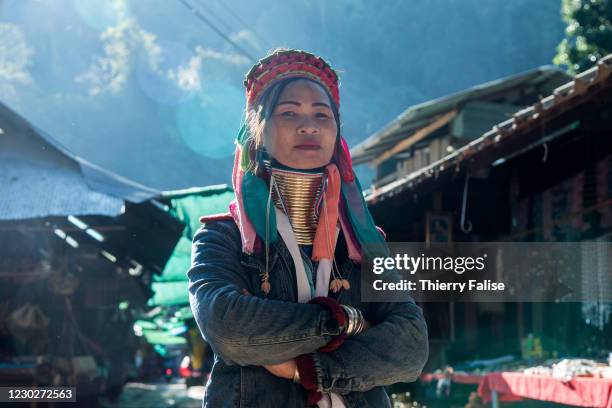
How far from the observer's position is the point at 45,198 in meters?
7.94

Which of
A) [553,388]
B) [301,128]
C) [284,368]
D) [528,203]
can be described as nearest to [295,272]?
[284,368]

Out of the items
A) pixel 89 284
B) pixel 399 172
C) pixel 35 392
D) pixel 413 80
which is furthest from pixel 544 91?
pixel 413 80

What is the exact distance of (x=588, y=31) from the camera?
1582 centimetres

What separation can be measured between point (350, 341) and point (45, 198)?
699cm

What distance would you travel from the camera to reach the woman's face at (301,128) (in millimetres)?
2096

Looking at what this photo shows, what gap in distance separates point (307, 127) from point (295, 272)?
1.54ft

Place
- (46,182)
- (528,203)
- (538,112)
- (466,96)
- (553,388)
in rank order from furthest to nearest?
(466,96), (528,203), (46,182), (538,112), (553,388)

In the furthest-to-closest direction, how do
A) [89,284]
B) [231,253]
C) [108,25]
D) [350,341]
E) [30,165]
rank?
1. [108,25]
2. [89,284]
3. [30,165]
4. [231,253]
5. [350,341]

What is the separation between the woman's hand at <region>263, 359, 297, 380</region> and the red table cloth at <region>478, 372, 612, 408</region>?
374cm

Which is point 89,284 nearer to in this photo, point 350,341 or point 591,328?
point 591,328

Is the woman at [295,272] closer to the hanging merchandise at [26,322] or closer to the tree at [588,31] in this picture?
the hanging merchandise at [26,322]

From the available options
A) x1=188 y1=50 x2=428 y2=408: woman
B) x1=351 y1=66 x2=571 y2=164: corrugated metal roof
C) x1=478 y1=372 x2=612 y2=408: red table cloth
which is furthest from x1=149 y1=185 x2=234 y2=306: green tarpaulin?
x1=351 y1=66 x2=571 y2=164: corrugated metal roof

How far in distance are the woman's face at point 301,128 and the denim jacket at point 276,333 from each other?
0.98 feet

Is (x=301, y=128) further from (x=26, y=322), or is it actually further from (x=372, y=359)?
(x=26, y=322)
